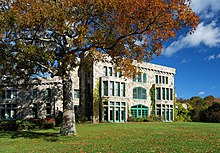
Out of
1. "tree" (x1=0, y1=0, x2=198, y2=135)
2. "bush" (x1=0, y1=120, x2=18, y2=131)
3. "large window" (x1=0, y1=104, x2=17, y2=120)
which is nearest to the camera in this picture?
"tree" (x1=0, y1=0, x2=198, y2=135)

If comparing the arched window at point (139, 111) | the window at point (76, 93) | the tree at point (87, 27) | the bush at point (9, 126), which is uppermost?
the tree at point (87, 27)

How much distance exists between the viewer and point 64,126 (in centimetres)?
1972

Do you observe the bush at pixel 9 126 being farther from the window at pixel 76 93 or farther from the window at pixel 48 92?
the window at pixel 76 93

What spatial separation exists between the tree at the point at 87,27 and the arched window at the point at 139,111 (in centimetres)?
2202

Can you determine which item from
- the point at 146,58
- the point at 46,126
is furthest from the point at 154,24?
the point at 46,126

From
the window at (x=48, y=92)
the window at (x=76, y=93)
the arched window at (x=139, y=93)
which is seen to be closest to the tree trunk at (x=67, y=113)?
the window at (x=76, y=93)

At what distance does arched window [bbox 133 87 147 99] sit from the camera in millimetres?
41625

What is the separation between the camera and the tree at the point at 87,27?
50.6 ft

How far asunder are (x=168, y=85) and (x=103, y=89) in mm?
13122

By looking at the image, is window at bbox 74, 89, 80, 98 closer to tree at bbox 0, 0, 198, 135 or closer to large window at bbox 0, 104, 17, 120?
large window at bbox 0, 104, 17, 120

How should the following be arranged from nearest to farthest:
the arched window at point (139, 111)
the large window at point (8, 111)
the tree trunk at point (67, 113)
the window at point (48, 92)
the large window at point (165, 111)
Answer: the tree trunk at point (67, 113) < the window at point (48, 92) < the large window at point (8, 111) < the arched window at point (139, 111) < the large window at point (165, 111)

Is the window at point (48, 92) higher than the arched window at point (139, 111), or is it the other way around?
the window at point (48, 92)

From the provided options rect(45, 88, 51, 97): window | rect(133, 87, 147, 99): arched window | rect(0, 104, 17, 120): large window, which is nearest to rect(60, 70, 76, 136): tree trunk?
rect(45, 88, 51, 97): window

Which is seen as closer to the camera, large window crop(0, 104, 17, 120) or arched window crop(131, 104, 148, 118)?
large window crop(0, 104, 17, 120)
